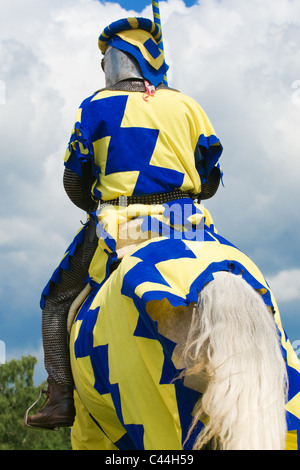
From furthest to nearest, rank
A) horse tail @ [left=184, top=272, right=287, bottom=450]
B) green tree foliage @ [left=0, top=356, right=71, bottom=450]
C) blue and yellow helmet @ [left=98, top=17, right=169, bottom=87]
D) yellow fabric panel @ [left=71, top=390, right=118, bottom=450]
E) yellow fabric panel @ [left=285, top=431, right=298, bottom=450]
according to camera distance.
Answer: green tree foliage @ [left=0, top=356, right=71, bottom=450] → blue and yellow helmet @ [left=98, top=17, right=169, bottom=87] → yellow fabric panel @ [left=71, top=390, right=118, bottom=450] → yellow fabric panel @ [left=285, top=431, right=298, bottom=450] → horse tail @ [left=184, top=272, right=287, bottom=450]

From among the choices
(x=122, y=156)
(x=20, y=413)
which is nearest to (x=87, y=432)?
(x=122, y=156)

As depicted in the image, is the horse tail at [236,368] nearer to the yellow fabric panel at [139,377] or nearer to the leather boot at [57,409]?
the yellow fabric panel at [139,377]

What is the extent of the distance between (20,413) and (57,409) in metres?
30.6

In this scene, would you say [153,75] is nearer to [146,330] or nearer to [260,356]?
[146,330]

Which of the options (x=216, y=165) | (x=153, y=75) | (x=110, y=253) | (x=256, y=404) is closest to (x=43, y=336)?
(x=110, y=253)

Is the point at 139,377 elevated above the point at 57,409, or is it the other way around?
the point at 57,409

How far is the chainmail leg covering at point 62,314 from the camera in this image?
13.8 ft

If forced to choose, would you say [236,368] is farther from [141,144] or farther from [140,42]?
[140,42]

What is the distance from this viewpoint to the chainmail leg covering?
166 inches

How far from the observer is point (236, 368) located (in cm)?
251

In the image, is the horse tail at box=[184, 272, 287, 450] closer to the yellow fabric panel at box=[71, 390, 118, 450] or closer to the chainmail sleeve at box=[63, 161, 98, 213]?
the yellow fabric panel at box=[71, 390, 118, 450]

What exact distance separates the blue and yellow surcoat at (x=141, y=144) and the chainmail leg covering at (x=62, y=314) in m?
0.45

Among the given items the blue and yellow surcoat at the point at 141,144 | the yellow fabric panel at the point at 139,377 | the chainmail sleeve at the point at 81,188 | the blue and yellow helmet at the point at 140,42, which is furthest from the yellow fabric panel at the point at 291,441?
the blue and yellow helmet at the point at 140,42

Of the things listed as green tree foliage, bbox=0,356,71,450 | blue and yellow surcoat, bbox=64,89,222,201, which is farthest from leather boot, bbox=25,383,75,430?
green tree foliage, bbox=0,356,71,450
